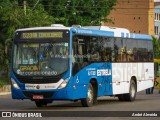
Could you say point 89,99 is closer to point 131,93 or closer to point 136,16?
point 131,93

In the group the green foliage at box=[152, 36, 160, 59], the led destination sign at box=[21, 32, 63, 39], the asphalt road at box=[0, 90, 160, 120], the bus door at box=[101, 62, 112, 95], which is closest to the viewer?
the asphalt road at box=[0, 90, 160, 120]

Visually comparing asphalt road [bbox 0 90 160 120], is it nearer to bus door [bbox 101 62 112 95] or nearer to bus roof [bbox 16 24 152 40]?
bus door [bbox 101 62 112 95]

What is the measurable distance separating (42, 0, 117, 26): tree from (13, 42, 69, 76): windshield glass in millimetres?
36419

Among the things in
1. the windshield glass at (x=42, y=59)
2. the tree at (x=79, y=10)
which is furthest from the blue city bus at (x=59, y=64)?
the tree at (x=79, y=10)

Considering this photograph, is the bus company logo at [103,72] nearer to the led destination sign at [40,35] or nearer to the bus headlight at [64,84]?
the bus headlight at [64,84]

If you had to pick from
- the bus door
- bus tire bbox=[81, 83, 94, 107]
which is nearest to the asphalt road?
bus tire bbox=[81, 83, 94, 107]

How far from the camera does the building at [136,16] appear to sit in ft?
389

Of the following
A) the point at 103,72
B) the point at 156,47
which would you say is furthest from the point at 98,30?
the point at 156,47

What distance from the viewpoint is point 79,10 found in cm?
6278

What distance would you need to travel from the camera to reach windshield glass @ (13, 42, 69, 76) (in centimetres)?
2048

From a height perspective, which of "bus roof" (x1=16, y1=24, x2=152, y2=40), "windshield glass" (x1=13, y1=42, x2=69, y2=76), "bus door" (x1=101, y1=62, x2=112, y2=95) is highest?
"bus roof" (x1=16, y1=24, x2=152, y2=40)

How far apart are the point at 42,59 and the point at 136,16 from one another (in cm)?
10312

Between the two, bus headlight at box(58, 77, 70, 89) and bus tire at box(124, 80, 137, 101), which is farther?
bus tire at box(124, 80, 137, 101)

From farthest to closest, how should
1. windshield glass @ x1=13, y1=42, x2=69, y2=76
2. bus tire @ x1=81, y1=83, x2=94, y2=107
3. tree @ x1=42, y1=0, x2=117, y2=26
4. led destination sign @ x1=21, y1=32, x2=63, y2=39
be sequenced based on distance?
1. tree @ x1=42, y1=0, x2=117, y2=26
2. bus tire @ x1=81, y1=83, x2=94, y2=107
3. led destination sign @ x1=21, y1=32, x2=63, y2=39
4. windshield glass @ x1=13, y1=42, x2=69, y2=76
